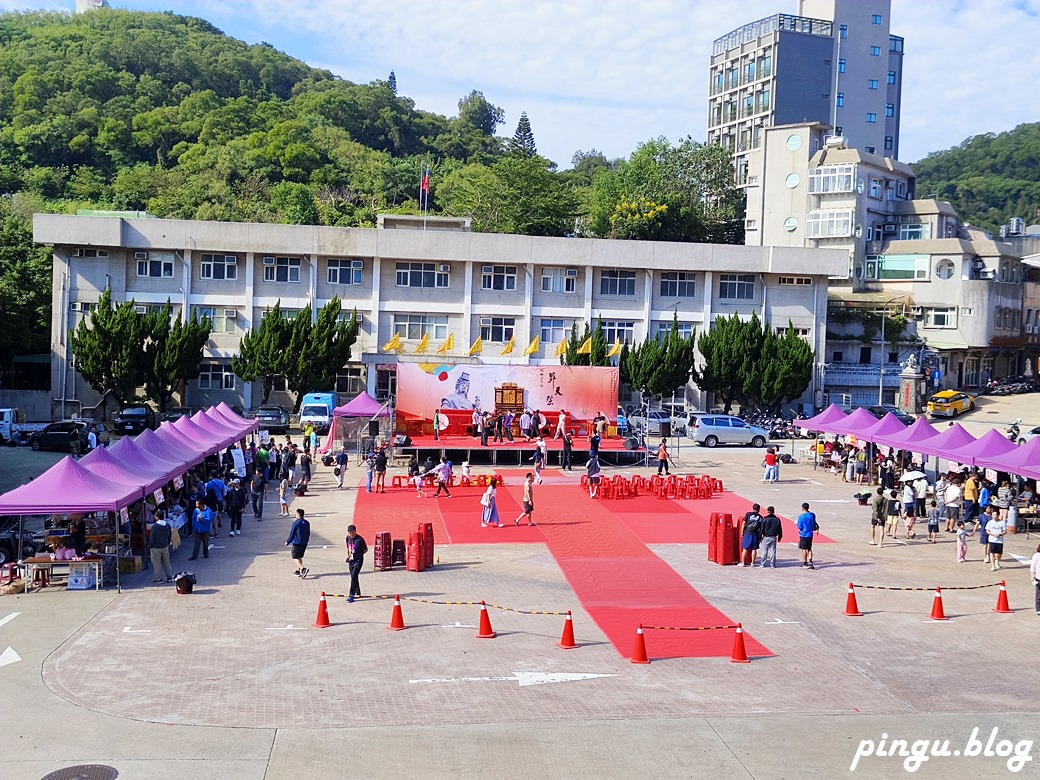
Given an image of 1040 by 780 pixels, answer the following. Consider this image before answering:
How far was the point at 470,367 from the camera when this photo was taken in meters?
41.2

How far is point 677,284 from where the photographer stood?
57688 millimetres

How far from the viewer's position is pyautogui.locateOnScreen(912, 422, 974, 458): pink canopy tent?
28.9 m

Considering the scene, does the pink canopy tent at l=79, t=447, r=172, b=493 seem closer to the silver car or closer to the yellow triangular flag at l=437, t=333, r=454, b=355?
the silver car

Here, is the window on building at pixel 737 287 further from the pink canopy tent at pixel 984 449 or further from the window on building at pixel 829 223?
the pink canopy tent at pixel 984 449

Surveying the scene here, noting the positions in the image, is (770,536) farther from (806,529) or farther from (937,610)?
(937,610)

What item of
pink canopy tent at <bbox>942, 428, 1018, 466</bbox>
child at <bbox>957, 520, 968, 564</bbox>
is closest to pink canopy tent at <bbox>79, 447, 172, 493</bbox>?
child at <bbox>957, 520, 968, 564</bbox>

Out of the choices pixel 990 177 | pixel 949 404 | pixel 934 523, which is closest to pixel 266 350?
pixel 934 523

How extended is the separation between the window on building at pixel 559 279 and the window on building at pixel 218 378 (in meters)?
17.9

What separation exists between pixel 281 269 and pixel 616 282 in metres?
18.6

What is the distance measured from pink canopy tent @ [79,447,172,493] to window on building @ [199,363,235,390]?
3341 cm

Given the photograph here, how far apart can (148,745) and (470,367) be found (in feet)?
98.8

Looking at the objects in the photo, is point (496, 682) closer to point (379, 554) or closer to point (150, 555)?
point (379, 554)

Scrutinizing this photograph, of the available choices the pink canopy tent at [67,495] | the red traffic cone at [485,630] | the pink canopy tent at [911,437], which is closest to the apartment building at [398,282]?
the pink canopy tent at [911,437]

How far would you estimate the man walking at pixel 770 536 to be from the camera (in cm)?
2127
